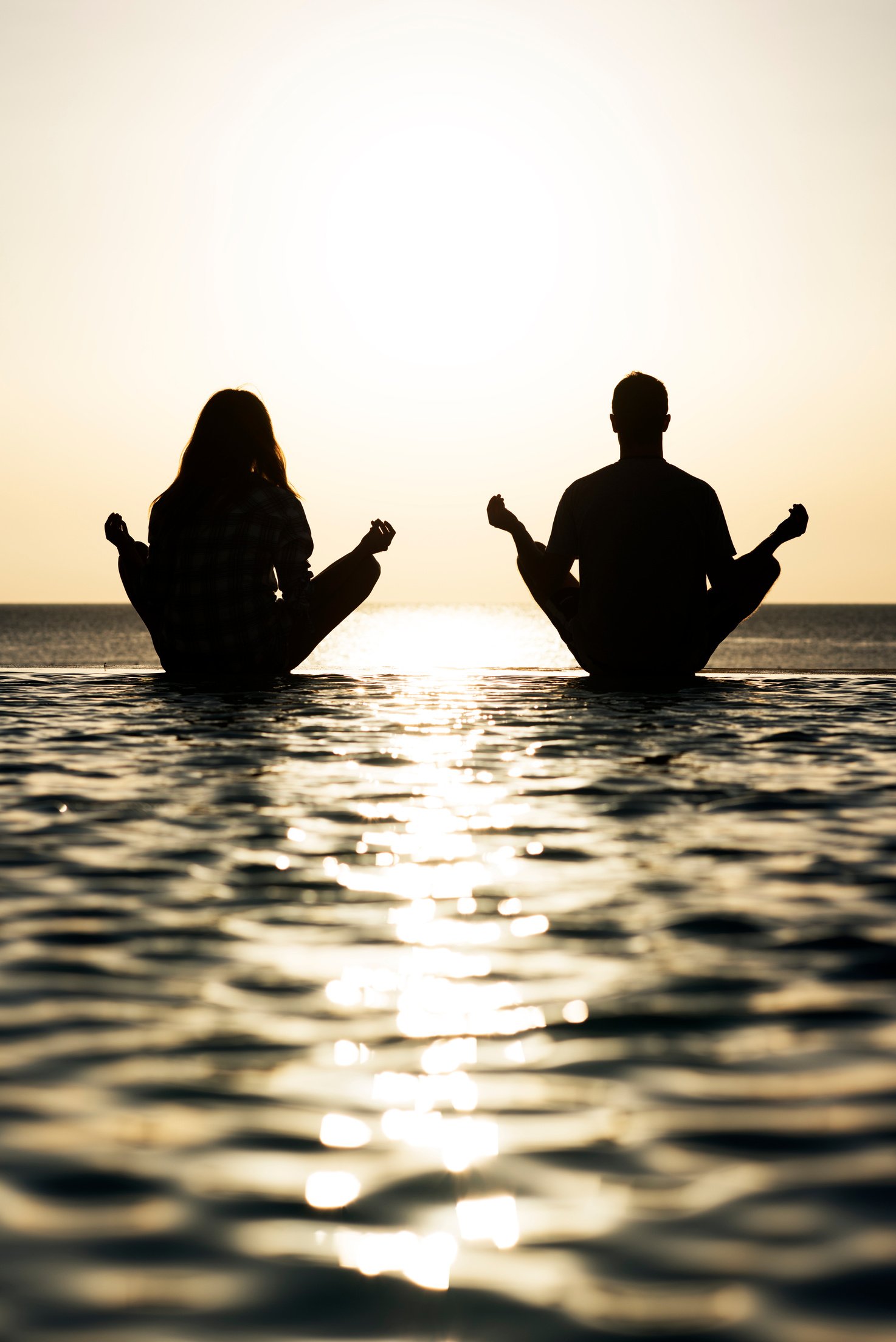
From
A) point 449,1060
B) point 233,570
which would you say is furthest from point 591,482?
point 449,1060

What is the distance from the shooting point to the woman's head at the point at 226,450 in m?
8.17

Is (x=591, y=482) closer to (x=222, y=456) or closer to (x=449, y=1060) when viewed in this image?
(x=222, y=456)

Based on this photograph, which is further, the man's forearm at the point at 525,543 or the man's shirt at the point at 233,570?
the man's forearm at the point at 525,543

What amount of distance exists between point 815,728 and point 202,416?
4.12m

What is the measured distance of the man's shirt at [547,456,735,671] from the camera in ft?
26.5

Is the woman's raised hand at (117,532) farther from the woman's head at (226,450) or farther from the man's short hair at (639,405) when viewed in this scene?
the man's short hair at (639,405)

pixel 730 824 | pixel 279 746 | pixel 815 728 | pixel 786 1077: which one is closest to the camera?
pixel 786 1077

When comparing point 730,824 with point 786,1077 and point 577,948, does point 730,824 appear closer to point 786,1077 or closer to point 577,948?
point 577,948

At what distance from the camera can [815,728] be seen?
6754 mm

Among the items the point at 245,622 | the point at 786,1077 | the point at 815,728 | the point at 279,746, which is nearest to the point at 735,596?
the point at 815,728

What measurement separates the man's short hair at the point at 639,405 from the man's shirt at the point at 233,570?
6.74ft

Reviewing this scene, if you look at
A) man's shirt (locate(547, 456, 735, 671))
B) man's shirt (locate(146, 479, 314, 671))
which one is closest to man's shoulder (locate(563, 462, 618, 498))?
man's shirt (locate(547, 456, 735, 671))

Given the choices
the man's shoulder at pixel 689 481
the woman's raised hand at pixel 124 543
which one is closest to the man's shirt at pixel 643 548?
the man's shoulder at pixel 689 481

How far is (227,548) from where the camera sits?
318 inches
